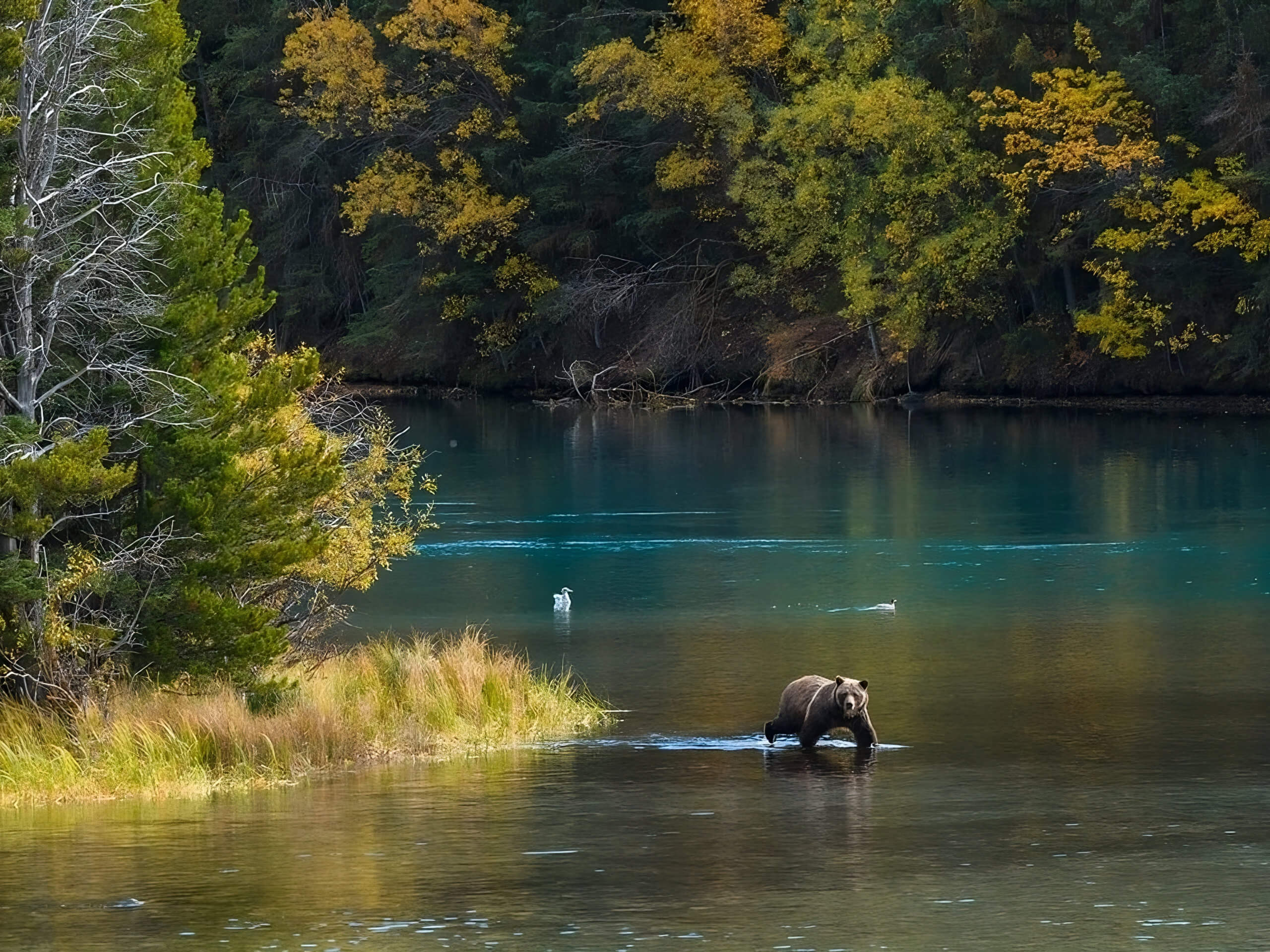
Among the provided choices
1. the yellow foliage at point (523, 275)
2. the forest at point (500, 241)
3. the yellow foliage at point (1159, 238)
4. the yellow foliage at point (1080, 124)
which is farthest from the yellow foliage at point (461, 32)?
the yellow foliage at point (1159, 238)

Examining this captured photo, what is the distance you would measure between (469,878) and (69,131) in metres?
7.88

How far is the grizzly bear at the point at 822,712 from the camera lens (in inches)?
725

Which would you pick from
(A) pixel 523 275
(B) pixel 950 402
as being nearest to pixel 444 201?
(A) pixel 523 275

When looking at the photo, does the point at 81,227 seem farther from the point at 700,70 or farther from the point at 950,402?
the point at 700,70

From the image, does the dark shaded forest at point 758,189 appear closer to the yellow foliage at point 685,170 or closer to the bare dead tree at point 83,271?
the yellow foliage at point 685,170

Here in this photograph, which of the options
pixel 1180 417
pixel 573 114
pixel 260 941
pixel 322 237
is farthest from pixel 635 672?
pixel 322 237

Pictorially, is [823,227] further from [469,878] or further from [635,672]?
[469,878]

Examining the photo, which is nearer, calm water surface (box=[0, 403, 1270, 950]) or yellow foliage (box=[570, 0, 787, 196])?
calm water surface (box=[0, 403, 1270, 950])

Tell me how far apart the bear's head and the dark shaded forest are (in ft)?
119

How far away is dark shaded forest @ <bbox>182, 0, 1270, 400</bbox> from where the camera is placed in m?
55.8

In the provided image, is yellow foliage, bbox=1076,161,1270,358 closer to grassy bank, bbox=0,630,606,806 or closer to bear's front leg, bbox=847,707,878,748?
grassy bank, bbox=0,630,606,806

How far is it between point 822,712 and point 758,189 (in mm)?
47772

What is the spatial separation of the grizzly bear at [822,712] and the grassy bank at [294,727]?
2023 millimetres

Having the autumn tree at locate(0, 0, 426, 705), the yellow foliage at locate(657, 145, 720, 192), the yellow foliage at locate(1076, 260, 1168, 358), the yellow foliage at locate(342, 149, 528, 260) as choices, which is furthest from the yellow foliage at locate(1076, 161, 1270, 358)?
the autumn tree at locate(0, 0, 426, 705)
